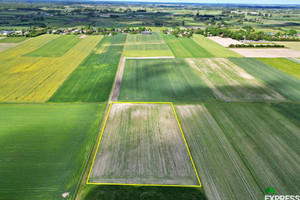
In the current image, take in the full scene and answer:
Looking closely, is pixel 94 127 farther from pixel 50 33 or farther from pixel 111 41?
pixel 50 33

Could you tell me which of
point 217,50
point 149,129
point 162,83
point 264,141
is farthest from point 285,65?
point 149,129

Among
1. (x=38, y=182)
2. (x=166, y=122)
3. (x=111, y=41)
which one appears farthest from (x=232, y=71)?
(x=111, y=41)

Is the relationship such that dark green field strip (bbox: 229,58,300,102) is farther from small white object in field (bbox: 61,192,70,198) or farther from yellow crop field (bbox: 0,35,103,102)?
yellow crop field (bbox: 0,35,103,102)

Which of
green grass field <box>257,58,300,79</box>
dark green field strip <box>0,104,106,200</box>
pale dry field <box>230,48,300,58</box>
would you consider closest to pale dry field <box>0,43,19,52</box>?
dark green field strip <box>0,104,106,200</box>

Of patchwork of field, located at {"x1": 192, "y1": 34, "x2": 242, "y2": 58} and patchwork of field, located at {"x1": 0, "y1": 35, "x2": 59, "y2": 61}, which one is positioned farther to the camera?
patchwork of field, located at {"x1": 192, "y1": 34, "x2": 242, "y2": 58}

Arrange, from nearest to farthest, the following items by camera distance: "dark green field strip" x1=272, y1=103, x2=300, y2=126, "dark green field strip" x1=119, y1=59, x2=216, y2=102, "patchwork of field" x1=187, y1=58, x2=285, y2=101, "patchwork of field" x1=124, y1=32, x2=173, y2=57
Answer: "dark green field strip" x1=272, y1=103, x2=300, y2=126, "dark green field strip" x1=119, y1=59, x2=216, y2=102, "patchwork of field" x1=187, y1=58, x2=285, y2=101, "patchwork of field" x1=124, y1=32, x2=173, y2=57
